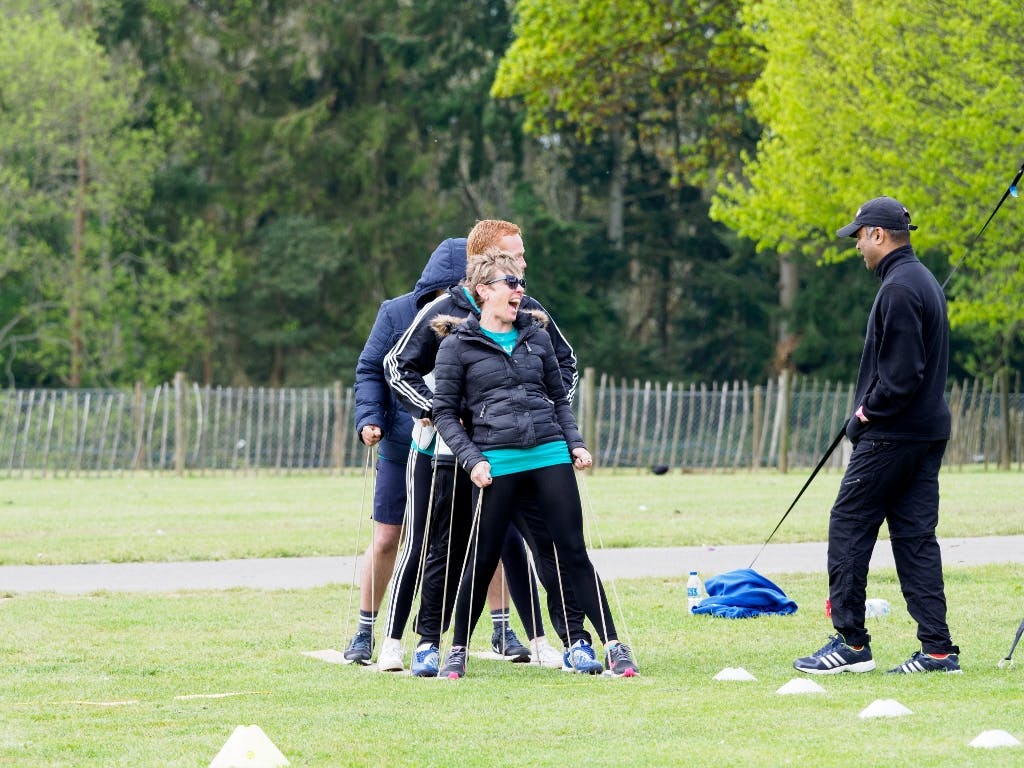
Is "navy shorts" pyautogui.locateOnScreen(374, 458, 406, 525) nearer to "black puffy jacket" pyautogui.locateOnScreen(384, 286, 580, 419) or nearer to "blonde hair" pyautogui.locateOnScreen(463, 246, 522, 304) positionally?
"black puffy jacket" pyautogui.locateOnScreen(384, 286, 580, 419)

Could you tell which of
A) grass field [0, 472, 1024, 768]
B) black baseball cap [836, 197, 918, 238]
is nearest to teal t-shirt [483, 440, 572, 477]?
grass field [0, 472, 1024, 768]

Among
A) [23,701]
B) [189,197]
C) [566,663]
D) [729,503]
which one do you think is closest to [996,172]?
[729,503]

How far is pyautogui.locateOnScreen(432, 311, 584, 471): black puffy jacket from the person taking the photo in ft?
24.7

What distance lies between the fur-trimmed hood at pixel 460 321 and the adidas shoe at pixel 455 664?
1382 mm

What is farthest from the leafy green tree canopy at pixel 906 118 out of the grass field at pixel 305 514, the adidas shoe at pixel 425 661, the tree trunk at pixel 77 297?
the tree trunk at pixel 77 297

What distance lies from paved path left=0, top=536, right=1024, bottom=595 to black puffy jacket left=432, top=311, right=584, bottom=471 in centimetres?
374

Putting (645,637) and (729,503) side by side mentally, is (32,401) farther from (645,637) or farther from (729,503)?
(645,637)

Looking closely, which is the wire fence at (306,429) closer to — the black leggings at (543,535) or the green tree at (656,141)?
the green tree at (656,141)

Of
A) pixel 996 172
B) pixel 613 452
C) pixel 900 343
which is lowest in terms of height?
pixel 613 452

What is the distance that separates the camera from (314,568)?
12398mm

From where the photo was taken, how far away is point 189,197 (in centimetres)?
4428

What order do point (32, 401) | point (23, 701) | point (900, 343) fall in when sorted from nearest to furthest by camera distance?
point (23, 701), point (900, 343), point (32, 401)

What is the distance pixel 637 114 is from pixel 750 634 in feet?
115

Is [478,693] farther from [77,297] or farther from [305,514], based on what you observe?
[77,297]
